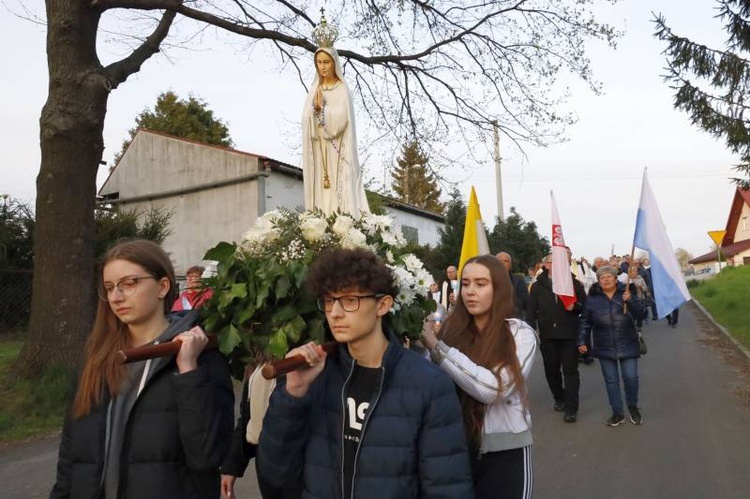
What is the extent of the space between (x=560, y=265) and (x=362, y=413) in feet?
18.5

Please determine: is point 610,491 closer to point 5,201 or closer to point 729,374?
point 729,374

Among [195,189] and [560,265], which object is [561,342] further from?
[195,189]

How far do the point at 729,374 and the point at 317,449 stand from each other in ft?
32.8

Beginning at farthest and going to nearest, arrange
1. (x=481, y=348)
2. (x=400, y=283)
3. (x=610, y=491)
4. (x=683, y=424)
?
(x=683, y=424)
(x=610, y=491)
(x=481, y=348)
(x=400, y=283)

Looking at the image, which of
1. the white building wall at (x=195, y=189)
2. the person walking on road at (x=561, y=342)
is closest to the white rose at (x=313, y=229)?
the person walking on road at (x=561, y=342)

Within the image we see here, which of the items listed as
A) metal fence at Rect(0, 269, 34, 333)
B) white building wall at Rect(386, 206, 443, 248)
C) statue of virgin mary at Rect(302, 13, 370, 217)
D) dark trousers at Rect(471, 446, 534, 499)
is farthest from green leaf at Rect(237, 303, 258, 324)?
white building wall at Rect(386, 206, 443, 248)

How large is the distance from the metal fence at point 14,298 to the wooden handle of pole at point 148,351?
14.2m

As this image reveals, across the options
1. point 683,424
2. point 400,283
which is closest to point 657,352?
point 683,424

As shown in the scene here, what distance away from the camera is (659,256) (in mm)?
6699

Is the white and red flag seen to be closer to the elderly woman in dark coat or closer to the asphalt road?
the elderly woman in dark coat

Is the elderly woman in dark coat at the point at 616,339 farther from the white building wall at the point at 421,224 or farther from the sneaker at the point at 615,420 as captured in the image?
the white building wall at the point at 421,224

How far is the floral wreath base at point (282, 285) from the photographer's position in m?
2.39

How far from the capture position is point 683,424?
7105 millimetres

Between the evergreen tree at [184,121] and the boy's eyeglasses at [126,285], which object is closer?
the boy's eyeglasses at [126,285]
